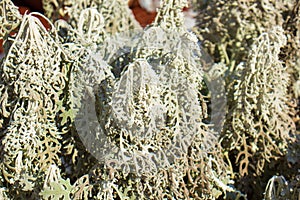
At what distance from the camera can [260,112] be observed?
2.75 ft

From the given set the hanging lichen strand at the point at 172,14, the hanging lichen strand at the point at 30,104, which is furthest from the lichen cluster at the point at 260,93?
the hanging lichen strand at the point at 30,104

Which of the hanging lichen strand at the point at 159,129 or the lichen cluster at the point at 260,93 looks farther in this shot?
the lichen cluster at the point at 260,93

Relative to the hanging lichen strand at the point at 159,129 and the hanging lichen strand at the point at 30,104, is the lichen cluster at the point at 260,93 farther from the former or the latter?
the hanging lichen strand at the point at 30,104

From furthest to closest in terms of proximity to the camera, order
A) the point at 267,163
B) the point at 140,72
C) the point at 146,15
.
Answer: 1. the point at 146,15
2. the point at 267,163
3. the point at 140,72

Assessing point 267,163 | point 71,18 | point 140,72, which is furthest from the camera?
point 71,18

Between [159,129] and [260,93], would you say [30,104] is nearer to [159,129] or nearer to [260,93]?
[159,129]

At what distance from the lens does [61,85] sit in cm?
75

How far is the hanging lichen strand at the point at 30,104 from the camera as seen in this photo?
28.2 inches

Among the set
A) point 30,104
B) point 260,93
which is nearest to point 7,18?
point 30,104

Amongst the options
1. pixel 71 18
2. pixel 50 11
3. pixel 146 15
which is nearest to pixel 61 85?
pixel 71 18

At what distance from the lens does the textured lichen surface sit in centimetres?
70

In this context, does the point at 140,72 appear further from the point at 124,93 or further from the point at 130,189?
the point at 130,189

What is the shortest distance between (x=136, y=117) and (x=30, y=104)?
142mm

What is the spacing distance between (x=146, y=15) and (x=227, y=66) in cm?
96
